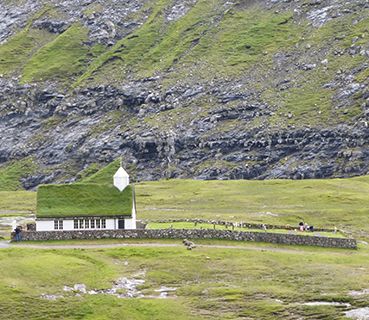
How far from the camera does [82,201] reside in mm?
A: 102812

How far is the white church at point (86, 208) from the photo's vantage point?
10150 centimetres

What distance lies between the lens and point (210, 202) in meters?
159

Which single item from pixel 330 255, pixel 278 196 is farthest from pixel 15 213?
pixel 330 255

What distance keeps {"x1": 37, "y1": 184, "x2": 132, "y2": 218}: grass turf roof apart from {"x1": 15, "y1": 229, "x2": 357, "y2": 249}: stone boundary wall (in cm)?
605

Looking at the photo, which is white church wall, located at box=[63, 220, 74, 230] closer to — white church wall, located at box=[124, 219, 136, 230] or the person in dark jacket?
white church wall, located at box=[124, 219, 136, 230]

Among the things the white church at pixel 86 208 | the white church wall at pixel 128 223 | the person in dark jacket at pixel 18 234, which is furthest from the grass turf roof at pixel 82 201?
the person in dark jacket at pixel 18 234

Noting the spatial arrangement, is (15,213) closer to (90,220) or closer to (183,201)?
(183,201)

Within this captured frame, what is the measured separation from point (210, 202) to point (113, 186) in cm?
5623

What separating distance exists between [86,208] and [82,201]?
4.03ft

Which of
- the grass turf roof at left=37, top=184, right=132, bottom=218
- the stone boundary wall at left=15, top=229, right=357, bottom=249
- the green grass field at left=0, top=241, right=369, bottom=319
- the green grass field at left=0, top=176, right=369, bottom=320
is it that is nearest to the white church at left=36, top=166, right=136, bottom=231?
the grass turf roof at left=37, top=184, right=132, bottom=218

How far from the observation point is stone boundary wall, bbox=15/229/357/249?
9262 cm

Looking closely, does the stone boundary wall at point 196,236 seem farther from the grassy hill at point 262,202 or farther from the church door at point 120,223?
the grassy hill at point 262,202

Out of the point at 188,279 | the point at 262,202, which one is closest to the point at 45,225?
the point at 188,279

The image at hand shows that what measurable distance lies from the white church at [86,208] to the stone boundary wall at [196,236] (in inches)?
204
